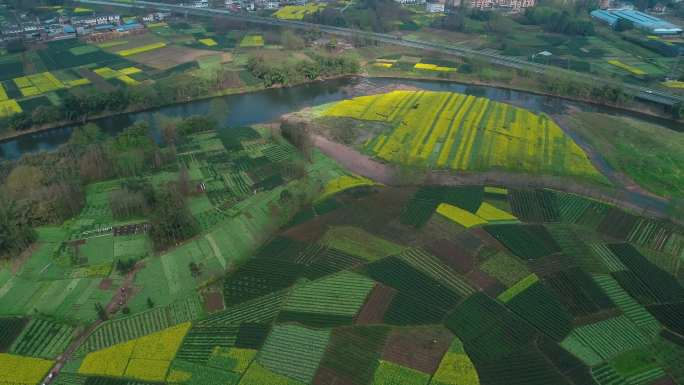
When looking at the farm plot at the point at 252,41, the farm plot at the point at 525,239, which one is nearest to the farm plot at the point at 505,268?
the farm plot at the point at 525,239

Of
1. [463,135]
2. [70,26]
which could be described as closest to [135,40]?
[70,26]

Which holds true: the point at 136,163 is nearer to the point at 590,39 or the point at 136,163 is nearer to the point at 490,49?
the point at 490,49

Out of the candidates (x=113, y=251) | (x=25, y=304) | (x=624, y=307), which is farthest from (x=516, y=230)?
(x=25, y=304)

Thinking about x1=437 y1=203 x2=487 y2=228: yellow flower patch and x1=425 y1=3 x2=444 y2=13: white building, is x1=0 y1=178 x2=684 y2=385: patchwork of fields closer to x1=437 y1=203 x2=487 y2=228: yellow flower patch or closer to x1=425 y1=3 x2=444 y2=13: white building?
x1=437 y1=203 x2=487 y2=228: yellow flower patch

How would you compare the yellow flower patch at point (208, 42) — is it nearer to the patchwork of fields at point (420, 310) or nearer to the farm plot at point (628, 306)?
the patchwork of fields at point (420, 310)

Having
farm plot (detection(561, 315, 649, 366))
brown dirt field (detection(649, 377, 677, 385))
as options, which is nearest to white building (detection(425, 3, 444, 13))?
farm plot (detection(561, 315, 649, 366))
